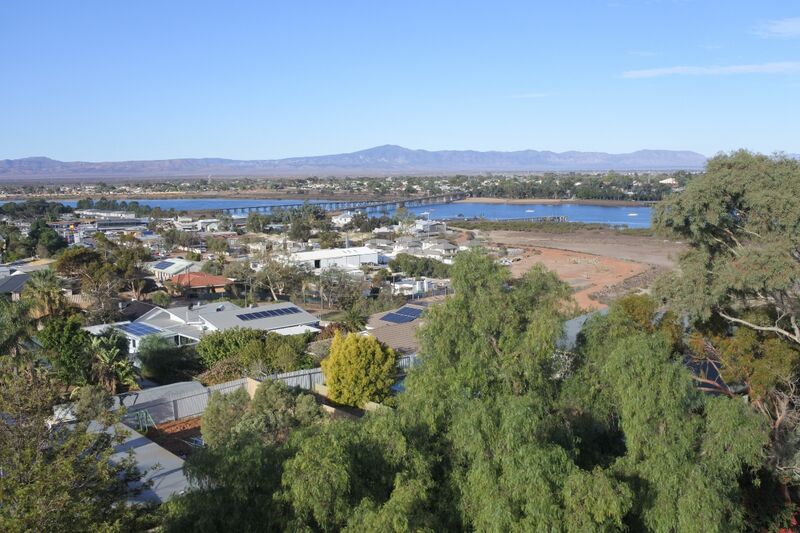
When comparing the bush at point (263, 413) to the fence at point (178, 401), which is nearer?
the bush at point (263, 413)

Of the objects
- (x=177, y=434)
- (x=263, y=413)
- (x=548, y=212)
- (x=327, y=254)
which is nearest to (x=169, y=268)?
(x=327, y=254)

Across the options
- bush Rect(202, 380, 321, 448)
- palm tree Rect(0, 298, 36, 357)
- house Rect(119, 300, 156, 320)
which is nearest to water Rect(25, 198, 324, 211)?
house Rect(119, 300, 156, 320)

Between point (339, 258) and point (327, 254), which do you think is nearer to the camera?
point (339, 258)

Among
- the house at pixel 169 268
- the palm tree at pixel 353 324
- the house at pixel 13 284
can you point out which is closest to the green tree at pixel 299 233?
the house at pixel 169 268

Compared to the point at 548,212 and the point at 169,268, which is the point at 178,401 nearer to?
the point at 169,268

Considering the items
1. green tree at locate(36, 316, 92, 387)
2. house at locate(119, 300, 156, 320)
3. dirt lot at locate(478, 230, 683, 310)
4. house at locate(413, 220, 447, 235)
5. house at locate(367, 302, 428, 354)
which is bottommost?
dirt lot at locate(478, 230, 683, 310)

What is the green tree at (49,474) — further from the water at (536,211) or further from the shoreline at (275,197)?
the shoreline at (275,197)

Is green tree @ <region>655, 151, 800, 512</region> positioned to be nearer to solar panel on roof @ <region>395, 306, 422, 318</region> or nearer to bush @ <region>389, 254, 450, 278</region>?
solar panel on roof @ <region>395, 306, 422, 318</region>
